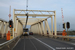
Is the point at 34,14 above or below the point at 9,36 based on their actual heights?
above

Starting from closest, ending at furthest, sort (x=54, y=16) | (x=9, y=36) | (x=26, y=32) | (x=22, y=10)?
(x=9, y=36)
(x=22, y=10)
(x=54, y=16)
(x=26, y=32)

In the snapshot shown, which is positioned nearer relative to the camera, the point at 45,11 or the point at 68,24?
the point at 68,24

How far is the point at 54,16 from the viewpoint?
109 ft

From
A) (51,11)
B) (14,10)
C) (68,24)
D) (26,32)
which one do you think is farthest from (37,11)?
(26,32)

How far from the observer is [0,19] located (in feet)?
110

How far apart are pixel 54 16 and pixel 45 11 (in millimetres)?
3085

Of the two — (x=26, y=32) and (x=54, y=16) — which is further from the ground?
(x=54, y=16)

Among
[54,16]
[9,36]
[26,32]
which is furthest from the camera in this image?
[26,32]

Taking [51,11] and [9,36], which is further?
[51,11]

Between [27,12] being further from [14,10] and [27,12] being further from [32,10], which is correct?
[14,10]

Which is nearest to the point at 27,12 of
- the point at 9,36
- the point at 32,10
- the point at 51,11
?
the point at 32,10

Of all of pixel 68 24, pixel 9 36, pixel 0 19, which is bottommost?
pixel 9 36

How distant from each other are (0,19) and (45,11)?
12.8m

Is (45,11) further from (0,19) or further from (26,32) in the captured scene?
(26,32)
